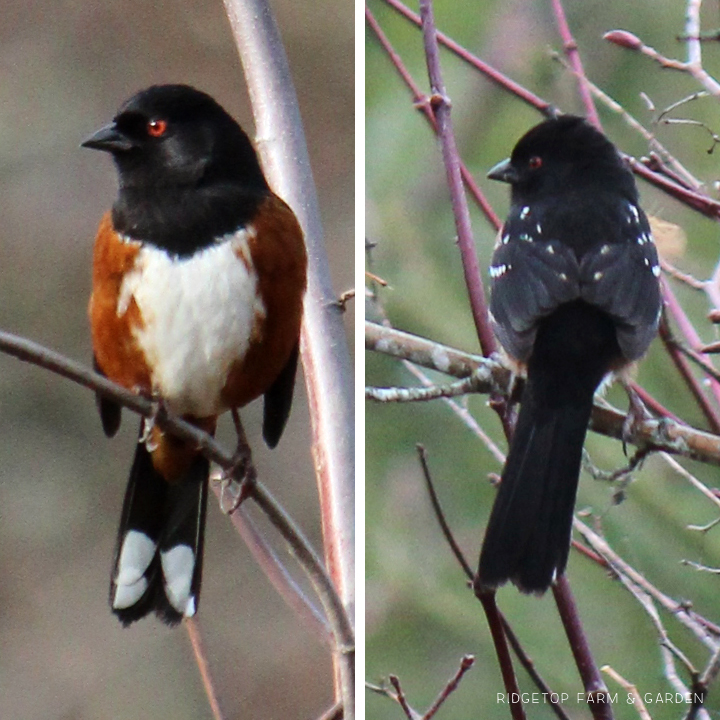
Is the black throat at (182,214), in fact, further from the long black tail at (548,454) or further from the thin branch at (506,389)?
the long black tail at (548,454)

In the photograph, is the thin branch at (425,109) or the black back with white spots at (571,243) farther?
the thin branch at (425,109)

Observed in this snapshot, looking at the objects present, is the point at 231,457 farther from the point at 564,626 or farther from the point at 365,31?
the point at 365,31

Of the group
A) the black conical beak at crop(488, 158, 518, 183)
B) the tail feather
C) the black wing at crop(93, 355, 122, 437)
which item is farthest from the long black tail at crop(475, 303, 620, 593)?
the black wing at crop(93, 355, 122, 437)

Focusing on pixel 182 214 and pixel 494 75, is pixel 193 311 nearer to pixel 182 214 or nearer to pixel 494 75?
pixel 182 214

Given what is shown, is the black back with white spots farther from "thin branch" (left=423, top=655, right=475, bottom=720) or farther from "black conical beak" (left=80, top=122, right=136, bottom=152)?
"black conical beak" (left=80, top=122, right=136, bottom=152)

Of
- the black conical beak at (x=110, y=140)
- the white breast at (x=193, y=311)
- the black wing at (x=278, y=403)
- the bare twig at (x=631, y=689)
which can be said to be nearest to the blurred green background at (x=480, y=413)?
the bare twig at (x=631, y=689)

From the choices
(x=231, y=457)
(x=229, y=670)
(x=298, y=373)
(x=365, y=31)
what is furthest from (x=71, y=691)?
(x=365, y=31)
